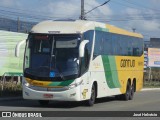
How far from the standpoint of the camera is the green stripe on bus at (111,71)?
23333 millimetres

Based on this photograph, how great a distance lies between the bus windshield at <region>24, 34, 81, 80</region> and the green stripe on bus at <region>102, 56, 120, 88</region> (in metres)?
2.96

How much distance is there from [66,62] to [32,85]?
62.5 inches

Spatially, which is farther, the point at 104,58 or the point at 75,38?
the point at 104,58

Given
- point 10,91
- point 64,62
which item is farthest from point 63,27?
point 10,91

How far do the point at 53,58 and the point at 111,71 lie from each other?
15.2 ft

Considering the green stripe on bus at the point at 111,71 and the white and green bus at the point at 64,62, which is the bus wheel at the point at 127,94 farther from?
the white and green bus at the point at 64,62

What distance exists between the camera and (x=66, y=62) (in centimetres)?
2019

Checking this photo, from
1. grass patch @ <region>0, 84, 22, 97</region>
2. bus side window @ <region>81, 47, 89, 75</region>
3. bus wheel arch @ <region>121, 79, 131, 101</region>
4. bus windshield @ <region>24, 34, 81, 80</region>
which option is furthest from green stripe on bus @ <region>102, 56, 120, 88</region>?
grass patch @ <region>0, 84, 22, 97</region>

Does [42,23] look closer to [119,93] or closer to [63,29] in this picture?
[63,29]

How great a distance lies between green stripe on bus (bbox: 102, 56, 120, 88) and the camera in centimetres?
2333

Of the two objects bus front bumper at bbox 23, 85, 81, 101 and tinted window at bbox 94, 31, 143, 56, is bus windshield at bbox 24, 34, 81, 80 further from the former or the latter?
tinted window at bbox 94, 31, 143, 56

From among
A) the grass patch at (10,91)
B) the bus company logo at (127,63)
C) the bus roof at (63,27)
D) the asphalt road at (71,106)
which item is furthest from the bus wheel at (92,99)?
the grass patch at (10,91)

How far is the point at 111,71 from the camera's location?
24141mm

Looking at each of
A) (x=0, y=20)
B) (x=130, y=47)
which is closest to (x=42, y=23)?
(x=130, y=47)
